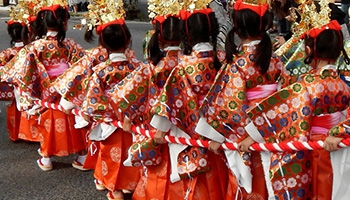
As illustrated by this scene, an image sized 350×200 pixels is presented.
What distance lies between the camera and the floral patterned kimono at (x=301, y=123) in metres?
3.11

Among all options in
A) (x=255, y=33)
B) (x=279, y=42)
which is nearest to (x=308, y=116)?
(x=255, y=33)

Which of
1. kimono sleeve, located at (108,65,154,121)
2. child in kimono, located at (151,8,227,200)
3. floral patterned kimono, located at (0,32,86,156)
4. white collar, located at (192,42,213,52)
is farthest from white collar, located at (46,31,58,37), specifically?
white collar, located at (192,42,213,52)

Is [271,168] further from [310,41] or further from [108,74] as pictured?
[108,74]

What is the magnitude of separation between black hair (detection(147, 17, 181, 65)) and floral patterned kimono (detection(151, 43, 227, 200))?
238 mm

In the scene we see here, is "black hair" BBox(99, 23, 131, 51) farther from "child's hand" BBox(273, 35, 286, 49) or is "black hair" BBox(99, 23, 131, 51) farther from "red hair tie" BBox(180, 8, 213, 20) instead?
"child's hand" BBox(273, 35, 286, 49)

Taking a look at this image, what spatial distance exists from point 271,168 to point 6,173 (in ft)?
8.95

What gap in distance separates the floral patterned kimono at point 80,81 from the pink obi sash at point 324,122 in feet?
6.47

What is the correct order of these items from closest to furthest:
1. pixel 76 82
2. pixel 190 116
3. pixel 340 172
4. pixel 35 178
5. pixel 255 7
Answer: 1. pixel 340 172
2. pixel 255 7
3. pixel 190 116
4. pixel 76 82
5. pixel 35 178

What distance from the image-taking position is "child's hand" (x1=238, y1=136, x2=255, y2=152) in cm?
337

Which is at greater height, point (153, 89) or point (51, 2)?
point (51, 2)

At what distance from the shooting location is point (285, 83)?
342 centimetres

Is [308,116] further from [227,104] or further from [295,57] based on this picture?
[295,57]

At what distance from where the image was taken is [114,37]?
13.5 feet

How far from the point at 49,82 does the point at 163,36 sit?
1561mm
